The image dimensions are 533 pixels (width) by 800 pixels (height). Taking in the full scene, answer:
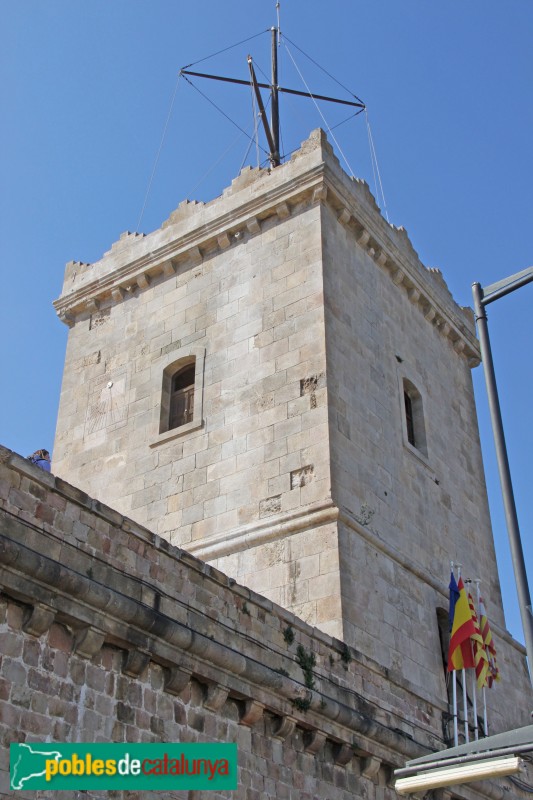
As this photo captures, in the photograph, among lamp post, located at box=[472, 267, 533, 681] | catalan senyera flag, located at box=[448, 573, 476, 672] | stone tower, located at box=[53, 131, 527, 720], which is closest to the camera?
lamp post, located at box=[472, 267, 533, 681]

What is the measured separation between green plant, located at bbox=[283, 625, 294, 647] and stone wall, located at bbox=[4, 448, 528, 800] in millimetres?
11

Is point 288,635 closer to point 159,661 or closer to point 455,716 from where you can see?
point 159,661

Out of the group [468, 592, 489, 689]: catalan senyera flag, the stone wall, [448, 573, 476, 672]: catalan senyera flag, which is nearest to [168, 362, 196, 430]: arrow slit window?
[448, 573, 476, 672]: catalan senyera flag

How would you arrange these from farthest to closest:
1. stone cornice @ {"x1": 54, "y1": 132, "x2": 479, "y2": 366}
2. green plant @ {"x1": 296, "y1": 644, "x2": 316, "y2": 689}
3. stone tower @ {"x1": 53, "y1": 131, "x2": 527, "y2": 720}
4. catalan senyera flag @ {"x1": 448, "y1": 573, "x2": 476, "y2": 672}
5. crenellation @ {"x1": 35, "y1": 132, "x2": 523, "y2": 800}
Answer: stone cornice @ {"x1": 54, "y1": 132, "x2": 479, "y2": 366} → catalan senyera flag @ {"x1": 448, "y1": 573, "x2": 476, "y2": 672} → stone tower @ {"x1": 53, "y1": 131, "x2": 527, "y2": 720} → crenellation @ {"x1": 35, "y1": 132, "x2": 523, "y2": 800} → green plant @ {"x1": 296, "y1": 644, "x2": 316, "y2": 689}

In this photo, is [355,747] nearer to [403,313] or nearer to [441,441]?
[441,441]

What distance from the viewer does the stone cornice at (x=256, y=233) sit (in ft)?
52.3

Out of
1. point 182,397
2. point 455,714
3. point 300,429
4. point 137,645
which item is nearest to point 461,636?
point 455,714

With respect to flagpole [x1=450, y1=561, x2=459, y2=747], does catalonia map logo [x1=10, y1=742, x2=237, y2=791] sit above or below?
below

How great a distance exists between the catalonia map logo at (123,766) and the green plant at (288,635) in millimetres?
1505

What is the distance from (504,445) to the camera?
7977 millimetres

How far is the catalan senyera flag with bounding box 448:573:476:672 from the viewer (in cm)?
1344

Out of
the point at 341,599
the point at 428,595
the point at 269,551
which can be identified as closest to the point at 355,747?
the point at 341,599

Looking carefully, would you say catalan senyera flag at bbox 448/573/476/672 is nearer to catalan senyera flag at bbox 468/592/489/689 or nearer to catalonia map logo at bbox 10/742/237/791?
catalan senyera flag at bbox 468/592/489/689

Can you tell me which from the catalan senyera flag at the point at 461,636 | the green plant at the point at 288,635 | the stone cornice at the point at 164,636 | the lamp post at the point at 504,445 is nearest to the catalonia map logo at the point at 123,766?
the stone cornice at the point at 164,636
